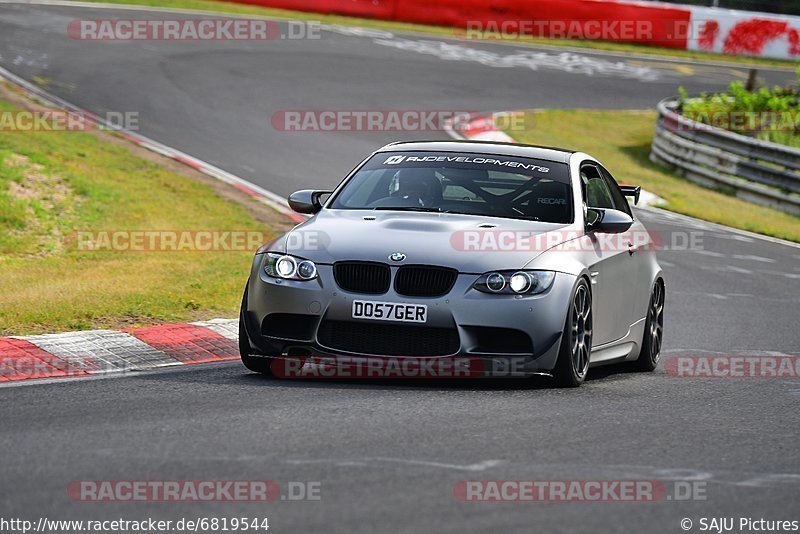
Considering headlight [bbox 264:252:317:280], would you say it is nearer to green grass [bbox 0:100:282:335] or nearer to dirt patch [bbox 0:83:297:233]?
green grass [bbox 0:100:282:335]

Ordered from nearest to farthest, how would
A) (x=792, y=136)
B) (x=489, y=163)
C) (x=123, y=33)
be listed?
(x=489, y=163) → (x=792, y=136) → (x=123, y=33)

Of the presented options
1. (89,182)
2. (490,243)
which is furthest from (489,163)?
(89,182)

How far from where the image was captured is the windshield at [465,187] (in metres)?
8.99

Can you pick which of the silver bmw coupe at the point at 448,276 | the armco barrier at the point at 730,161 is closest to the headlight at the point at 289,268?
the silver bmw coupe at the point at 448,276

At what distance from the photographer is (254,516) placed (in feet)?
16.3

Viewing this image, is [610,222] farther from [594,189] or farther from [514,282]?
[514,282]

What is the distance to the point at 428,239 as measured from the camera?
8.15m

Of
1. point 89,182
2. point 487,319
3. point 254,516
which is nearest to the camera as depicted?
point 254,516

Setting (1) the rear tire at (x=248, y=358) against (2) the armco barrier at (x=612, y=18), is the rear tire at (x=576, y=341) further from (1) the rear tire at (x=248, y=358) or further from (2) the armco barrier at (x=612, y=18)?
(2) the armco barrier at (x=612, y=18)

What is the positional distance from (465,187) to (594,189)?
3.82ft

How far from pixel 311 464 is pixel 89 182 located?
10.6 meters

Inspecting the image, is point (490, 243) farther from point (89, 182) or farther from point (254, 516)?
point (89, 182)

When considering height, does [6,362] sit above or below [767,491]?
below

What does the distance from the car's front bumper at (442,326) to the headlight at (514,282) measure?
1.3 inches
